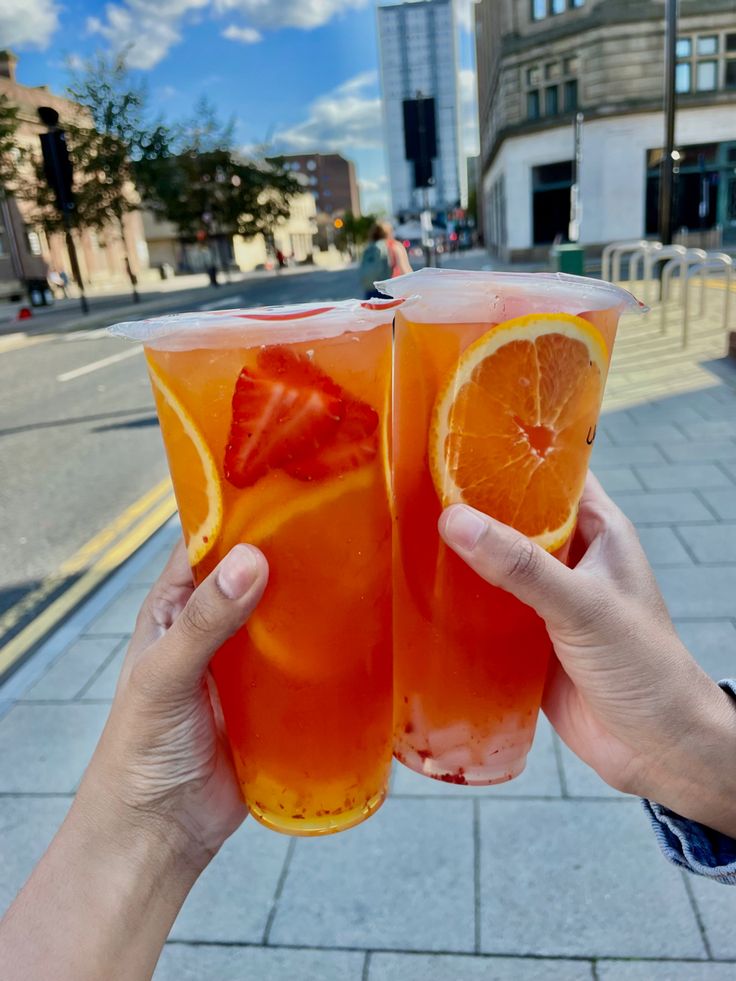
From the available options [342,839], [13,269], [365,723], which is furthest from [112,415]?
[13,269]

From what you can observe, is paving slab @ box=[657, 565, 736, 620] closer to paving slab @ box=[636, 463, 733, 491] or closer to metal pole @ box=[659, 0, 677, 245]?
paving slab @ box=[636, 463, 733, 491]

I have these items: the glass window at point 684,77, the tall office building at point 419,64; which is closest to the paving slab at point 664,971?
the glass window at point 684,77

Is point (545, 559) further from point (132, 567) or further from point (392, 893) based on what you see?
point (132, 567)

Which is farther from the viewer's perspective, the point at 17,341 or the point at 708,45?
the point at 708,45

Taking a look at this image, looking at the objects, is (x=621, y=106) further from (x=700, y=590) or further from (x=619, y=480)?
(x=700, y=590)

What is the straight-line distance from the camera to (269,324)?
3.01 ft

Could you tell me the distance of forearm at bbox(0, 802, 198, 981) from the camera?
41.4 inches

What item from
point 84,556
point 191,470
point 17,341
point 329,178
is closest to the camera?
point 191,470

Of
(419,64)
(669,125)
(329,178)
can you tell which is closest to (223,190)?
(669,125)

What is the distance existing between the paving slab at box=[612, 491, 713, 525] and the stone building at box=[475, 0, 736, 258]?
24748mm

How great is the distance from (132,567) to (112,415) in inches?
175

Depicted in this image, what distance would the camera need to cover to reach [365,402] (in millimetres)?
986

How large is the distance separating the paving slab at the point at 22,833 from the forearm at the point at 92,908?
4.69ft

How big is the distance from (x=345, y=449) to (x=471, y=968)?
1.65m
